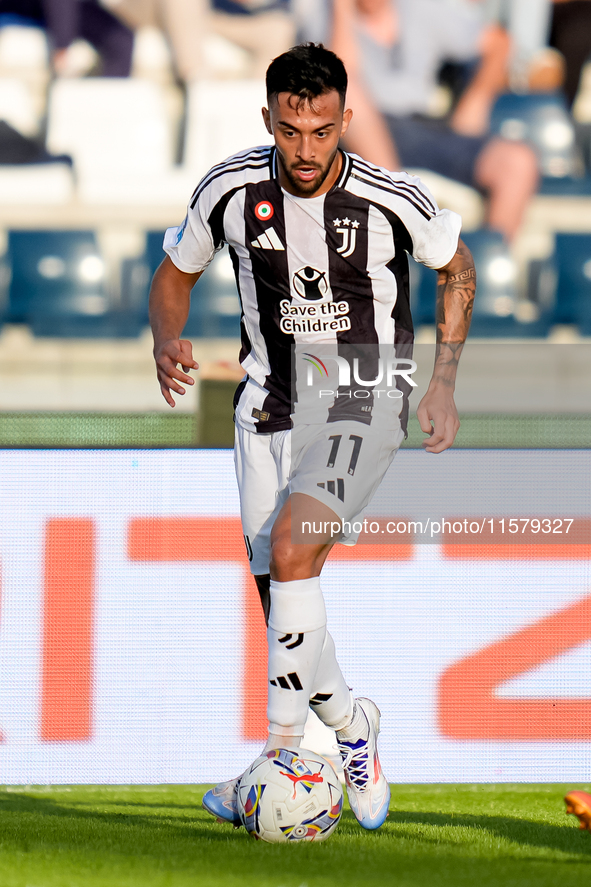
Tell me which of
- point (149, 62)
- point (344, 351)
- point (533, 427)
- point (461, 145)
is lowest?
point (533, 427)

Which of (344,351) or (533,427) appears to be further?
(533,427)

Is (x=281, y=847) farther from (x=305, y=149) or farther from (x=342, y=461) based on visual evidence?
(x=305, y=149)

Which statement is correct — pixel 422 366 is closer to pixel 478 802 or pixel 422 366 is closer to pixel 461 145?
pixel 478 802

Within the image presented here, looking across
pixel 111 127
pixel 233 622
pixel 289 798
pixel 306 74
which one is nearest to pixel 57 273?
pixel 111 127

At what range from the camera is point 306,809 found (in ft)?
7.14

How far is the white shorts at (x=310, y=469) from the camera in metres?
2.28

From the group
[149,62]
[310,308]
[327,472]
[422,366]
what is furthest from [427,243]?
[149,62]

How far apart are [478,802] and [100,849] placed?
1.39m

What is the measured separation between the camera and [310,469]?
232 centimetres

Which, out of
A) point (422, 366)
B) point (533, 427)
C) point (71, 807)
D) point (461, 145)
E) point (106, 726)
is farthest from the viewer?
point (461, 145)

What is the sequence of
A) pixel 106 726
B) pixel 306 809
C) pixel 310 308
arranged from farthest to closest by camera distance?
pixel 106 726 < pixel 310 308 < pixel 306 809

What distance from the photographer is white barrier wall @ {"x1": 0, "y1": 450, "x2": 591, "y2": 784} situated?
3348 millimetres

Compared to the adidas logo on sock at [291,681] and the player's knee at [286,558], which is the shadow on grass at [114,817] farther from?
the player's knee at [286,558]

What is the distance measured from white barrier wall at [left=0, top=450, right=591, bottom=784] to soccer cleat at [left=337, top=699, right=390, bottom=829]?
0.86m
